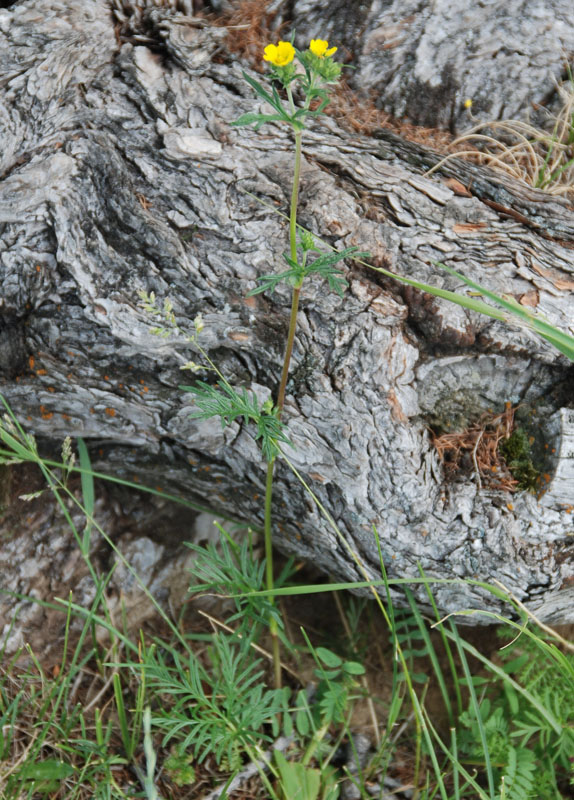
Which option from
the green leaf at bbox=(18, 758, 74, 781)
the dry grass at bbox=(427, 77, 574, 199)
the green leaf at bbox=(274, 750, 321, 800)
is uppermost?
the dry grass at bbox=(427, 77, 574, 199)

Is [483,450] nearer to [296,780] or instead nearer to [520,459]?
[520,459]

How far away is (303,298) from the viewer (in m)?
2.02

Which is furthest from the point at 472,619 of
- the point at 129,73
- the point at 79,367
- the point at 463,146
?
the point at 129,73

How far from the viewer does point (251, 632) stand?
2072 mm

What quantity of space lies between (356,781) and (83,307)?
6.44 ft

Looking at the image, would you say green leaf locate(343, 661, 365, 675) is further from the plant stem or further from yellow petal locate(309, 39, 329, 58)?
yellow petal locate(309, 39, 329, 58)

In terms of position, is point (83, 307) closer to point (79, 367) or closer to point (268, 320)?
point (79, 367)

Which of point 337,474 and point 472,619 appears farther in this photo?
point 472,619

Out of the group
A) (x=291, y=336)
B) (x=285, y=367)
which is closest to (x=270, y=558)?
(x=285, y=367)

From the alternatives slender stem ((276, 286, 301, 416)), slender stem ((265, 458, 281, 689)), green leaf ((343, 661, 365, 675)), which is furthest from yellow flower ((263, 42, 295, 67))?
green leaf ((343, 661, 365, 675))

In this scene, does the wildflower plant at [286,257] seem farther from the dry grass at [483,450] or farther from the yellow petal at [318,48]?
the dry grass at [483,450]

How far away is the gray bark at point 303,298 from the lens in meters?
2.02

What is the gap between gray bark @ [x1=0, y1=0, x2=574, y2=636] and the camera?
202cm

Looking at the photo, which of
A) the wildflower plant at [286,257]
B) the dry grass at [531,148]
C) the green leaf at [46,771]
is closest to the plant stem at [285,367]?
the wildflower plant at [286,257]
